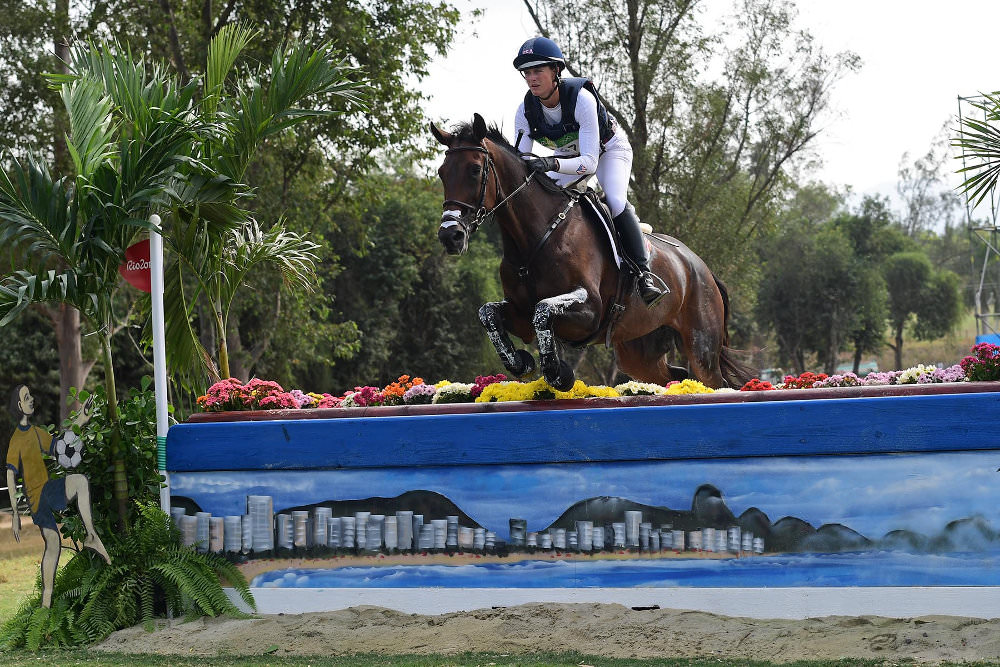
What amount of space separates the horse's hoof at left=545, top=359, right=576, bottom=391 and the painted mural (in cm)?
40

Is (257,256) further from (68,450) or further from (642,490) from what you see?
(642,490)

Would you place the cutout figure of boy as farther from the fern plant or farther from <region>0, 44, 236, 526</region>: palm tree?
<region>0, 44, 236, 526</region>: palm tree

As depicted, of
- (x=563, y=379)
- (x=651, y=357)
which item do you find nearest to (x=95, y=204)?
(x=563, y=379)

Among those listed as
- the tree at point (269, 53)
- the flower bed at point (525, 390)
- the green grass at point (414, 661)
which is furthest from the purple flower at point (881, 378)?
the tree at point (269, 53)

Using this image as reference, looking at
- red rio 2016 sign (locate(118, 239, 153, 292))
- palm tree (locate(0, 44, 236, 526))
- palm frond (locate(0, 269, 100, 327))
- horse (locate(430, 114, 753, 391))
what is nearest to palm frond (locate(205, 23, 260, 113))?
palm tree (locate(0, 44, 236, 526))

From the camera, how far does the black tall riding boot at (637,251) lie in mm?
5137

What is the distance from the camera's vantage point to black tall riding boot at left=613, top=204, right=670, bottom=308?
16.9ft

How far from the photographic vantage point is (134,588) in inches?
189

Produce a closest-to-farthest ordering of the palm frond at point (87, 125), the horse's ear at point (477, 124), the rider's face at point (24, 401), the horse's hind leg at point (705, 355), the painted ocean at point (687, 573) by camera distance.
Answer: the painted ocean at point (687, 573) < the horse's ear at point (477, 124) < the rider's face at point (24, 401) < the palm frond at point (87, 125) < the horse's hind leg at point (705, 355)

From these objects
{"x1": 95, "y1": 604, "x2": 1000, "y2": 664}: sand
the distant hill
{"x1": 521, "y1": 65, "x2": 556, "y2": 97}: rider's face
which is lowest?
{"x1": 95, "y1": 604, "x2": 1000, "y2": 664}: sand

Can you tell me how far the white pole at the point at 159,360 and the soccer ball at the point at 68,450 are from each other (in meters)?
0.38

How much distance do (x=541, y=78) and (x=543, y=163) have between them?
422mm

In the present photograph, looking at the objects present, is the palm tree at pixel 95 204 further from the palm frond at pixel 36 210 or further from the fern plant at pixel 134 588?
the fern plant at pixel 134 588

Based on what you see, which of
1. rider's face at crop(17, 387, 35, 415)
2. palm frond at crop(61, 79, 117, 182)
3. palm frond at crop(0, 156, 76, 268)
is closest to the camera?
rider's face at crop(17, 387, 35, 415)
